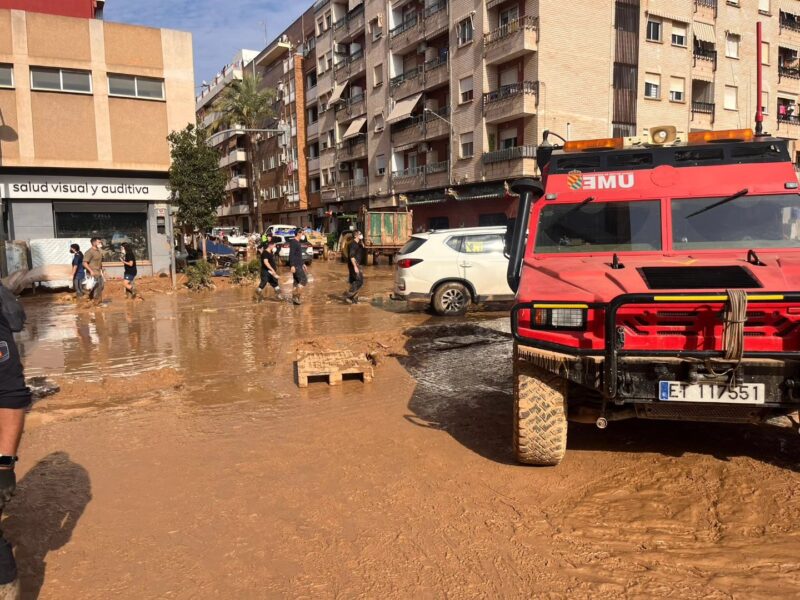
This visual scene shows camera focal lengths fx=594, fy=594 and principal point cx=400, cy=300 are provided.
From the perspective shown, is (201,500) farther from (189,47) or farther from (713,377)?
(189,47)

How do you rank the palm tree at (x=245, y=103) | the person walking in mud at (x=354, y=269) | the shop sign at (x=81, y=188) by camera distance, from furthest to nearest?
the palm tree at (x=245, y=103), the shop sign at (x=81, y=188), the person walking in mud at (x=354, y=269)

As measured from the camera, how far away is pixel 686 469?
4211mm

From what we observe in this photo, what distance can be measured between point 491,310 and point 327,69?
1660 inches

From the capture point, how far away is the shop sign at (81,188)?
20.2 metres

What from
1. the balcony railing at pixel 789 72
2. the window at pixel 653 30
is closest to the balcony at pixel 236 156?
the window at pixel 653 30

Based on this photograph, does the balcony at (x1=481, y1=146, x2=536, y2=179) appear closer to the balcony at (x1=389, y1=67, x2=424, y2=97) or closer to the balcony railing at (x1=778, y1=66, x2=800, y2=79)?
the balcony at (x1=389, y1=67, x2=424, y2=97)

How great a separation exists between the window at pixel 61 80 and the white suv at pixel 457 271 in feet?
51.3

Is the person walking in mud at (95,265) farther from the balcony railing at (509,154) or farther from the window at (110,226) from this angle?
the balcony railing at (509,154)

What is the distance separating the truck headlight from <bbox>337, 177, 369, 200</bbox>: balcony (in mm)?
41168

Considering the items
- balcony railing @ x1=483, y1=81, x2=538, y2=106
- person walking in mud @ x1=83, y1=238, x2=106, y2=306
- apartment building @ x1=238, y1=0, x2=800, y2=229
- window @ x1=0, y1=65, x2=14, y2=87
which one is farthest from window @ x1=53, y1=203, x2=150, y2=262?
balcony railing @ x1=483, y1=81, x2=538, y2=106

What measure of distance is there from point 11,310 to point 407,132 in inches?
1479

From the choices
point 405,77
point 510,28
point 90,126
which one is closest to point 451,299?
point 90,126

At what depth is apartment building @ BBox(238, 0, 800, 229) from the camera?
29.6 metres

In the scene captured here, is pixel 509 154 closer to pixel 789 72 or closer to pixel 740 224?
pixel 789 72
